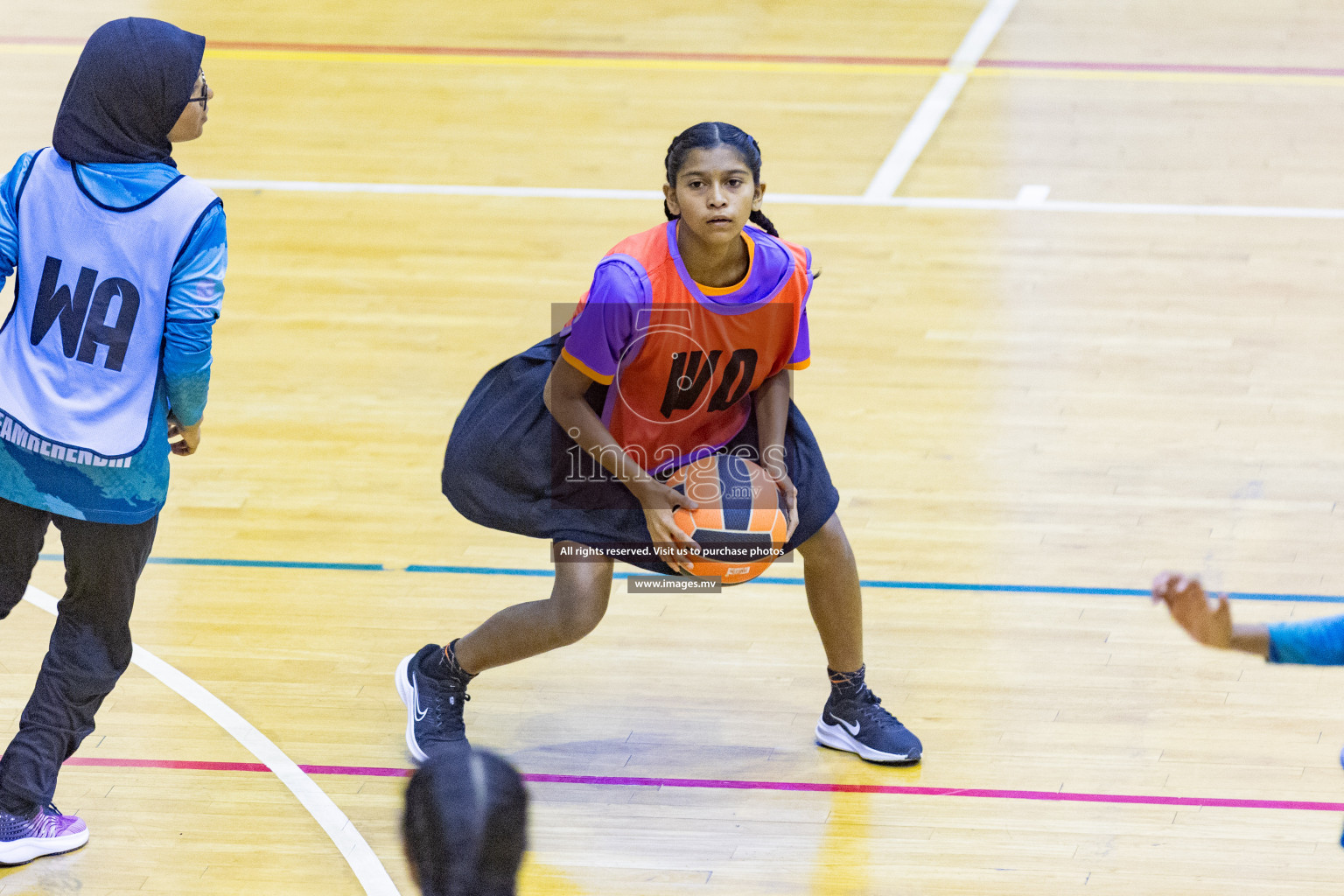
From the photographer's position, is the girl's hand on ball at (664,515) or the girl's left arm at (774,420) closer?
the girl's hand on ball at (664,515)

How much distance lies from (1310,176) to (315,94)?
15.3 feet

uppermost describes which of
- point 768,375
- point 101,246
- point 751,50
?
point 751,50

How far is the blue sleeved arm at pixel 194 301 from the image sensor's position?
279cm

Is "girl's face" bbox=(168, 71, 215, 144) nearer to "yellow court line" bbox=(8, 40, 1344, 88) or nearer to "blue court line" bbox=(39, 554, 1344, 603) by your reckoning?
"blue court line" bbox=(39, 554, 1344, 603)

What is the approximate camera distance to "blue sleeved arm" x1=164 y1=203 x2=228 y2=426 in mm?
2793

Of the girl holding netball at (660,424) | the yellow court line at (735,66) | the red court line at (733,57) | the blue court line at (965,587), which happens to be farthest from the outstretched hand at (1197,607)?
the red court line at (733,57)

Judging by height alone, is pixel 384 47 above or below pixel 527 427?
above

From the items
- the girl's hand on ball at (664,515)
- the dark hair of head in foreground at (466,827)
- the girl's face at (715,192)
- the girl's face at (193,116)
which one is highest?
the girl's face at (193,116)

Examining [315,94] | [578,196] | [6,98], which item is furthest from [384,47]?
[578,196]

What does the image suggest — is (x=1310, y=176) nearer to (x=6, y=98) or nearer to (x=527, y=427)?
(x=527, y=427)

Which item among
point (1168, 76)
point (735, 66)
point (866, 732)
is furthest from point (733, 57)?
point (866, 732)

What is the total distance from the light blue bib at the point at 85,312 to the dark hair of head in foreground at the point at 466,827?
1375mm

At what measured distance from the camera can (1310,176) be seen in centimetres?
680

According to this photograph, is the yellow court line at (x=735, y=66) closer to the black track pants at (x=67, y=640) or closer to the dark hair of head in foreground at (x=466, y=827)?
the black track pants at (x=67, y=640)
